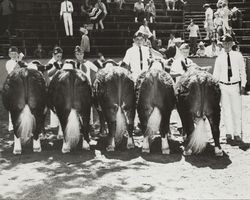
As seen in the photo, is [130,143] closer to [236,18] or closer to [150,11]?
[150,11]

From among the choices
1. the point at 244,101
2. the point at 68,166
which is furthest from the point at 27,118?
the point at 244,101

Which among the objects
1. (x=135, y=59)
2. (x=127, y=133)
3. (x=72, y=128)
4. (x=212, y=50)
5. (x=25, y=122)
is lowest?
(x=127, y=133)

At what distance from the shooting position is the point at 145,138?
7.98m

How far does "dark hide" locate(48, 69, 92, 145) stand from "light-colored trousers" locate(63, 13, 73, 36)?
11911 mm

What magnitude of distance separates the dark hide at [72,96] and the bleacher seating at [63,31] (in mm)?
11555

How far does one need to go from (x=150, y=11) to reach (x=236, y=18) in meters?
4.30

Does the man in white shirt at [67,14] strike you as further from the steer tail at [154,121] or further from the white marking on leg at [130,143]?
the steer tail at [154,121]

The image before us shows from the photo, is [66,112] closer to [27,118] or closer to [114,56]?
[27,118]

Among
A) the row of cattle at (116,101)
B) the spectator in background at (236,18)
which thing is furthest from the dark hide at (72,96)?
the spectator in background at (236,18)

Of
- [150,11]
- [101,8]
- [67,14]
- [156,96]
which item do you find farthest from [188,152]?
[150,11]

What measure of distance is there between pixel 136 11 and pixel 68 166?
618 inches

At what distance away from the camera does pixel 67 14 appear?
19.5 meters

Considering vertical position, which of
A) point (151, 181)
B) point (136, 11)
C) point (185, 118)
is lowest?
point (151, 181)

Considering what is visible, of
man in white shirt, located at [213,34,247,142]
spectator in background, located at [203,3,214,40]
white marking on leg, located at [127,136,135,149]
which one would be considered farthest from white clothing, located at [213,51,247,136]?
spectator in background, located at [203,3,214,40]
